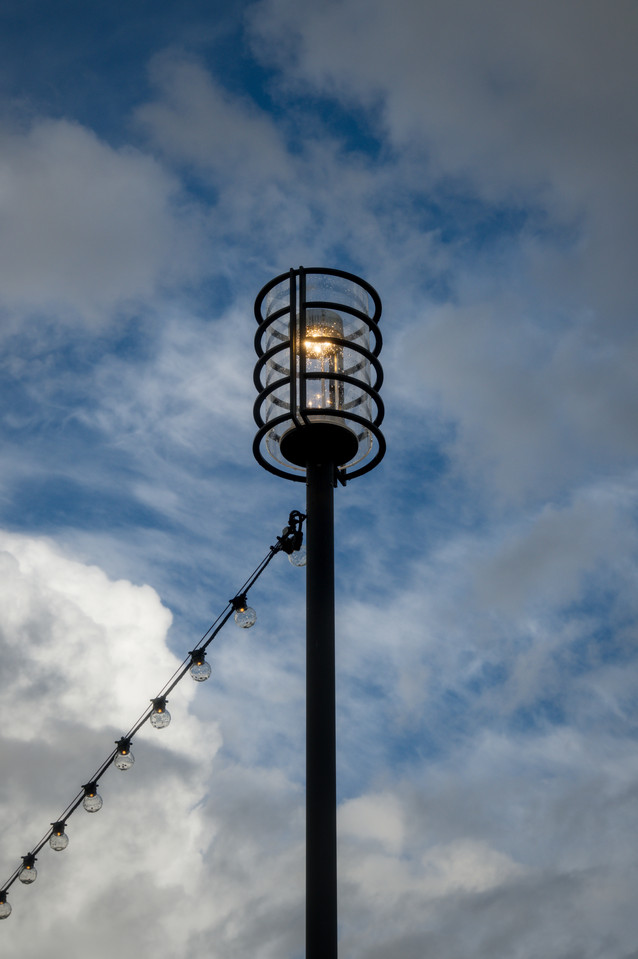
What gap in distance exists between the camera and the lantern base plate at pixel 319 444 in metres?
7.25

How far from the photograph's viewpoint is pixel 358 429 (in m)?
7.46

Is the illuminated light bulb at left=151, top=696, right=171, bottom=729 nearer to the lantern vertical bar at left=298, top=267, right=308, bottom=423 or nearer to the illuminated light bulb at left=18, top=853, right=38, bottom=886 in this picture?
the lantern vertical bar at left=298, top=267, right=308, bottom=423

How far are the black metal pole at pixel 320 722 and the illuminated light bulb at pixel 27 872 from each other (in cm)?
748

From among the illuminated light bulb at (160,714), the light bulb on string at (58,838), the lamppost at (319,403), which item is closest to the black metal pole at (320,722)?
the lamppost at (319,403)

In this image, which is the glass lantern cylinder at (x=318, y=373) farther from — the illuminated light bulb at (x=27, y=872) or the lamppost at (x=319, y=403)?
the illuminated light bulb at (x=27, y=872)

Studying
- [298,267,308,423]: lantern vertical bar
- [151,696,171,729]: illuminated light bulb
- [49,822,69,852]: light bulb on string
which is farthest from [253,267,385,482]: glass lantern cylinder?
[49,822,69,852]: light bulb on string

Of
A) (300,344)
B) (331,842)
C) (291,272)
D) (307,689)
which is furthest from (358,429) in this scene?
(331,842)

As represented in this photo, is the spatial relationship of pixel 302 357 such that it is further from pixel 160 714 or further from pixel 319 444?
pixel 160 714

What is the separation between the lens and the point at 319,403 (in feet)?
23.5

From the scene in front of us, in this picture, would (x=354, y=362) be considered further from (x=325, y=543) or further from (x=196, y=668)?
(x=196, y=668)

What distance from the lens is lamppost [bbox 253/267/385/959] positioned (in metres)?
6.72

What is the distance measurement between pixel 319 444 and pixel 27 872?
823cm

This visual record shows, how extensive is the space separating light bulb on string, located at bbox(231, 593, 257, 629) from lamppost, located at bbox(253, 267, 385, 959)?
0.97 m

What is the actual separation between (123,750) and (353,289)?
5.01m
